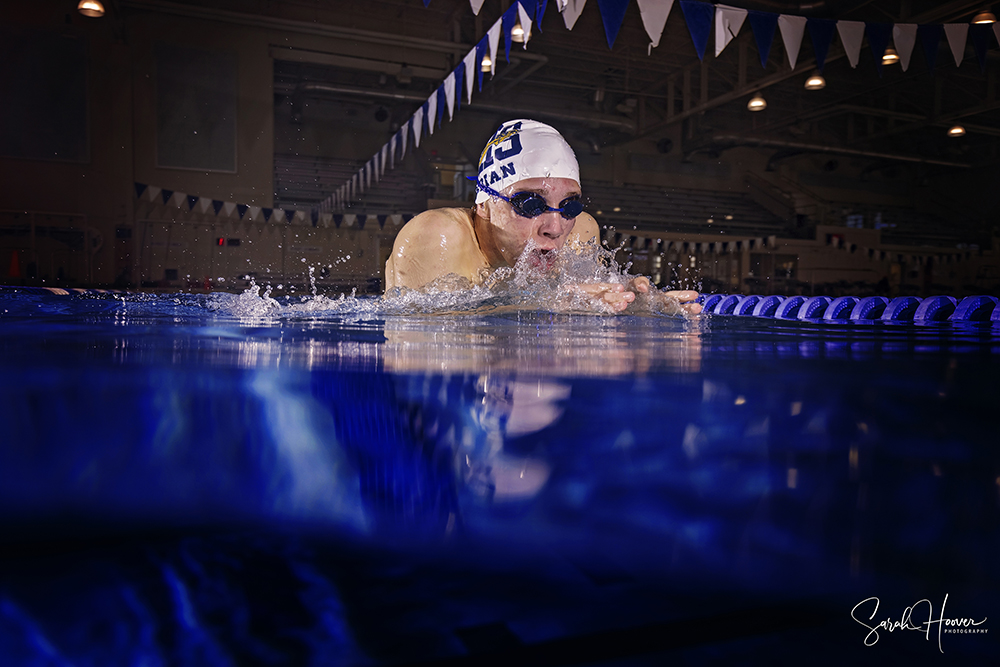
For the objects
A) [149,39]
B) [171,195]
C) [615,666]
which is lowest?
[615,666]

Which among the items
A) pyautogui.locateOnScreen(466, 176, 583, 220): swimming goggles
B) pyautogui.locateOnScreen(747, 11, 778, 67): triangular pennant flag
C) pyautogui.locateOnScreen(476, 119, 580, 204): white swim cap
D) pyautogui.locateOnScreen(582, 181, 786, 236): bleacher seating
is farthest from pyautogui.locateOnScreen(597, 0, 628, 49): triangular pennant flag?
pyautogui.locateOnScreen(582, 181, 786, 236): bleacher seating

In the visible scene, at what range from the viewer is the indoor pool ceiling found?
10422 mm

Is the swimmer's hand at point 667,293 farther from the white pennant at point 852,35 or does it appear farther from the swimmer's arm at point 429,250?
the white pennant at point 852,35

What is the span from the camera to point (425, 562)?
0.25m

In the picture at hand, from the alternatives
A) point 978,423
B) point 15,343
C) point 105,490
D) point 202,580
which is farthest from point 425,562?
point 15,343

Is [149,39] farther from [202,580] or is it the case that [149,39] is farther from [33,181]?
[202,580]

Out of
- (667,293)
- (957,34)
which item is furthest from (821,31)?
(667,293)

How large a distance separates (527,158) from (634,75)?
12.5 m

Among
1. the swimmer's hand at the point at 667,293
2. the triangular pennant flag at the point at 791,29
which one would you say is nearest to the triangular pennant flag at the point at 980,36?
the triangular pennant flag at the point at 791,29

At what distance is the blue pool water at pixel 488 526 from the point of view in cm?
20

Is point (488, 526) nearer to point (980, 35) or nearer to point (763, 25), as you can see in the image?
point (763, 25)

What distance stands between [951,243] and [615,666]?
23.1 meters

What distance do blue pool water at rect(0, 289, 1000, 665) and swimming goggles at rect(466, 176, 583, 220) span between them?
197 centimetres

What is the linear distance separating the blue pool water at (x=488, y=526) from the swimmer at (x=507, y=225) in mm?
1893
